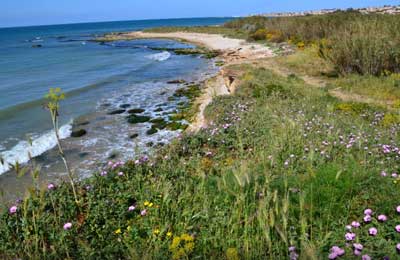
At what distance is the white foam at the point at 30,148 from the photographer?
7816 millimetres

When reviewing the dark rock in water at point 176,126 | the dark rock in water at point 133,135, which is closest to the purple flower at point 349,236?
the dark rock in water at point 176,126

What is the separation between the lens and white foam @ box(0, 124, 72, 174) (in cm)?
782

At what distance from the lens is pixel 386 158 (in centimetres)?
461

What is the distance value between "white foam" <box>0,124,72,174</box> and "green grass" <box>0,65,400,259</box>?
428 centimetres

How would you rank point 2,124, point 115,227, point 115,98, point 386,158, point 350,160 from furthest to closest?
1. point 115,98
2. point 2,124
3. point 386,158
4. point 350,160
5. point 115,227

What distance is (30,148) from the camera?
8766mm

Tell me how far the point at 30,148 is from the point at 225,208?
716 centimetres

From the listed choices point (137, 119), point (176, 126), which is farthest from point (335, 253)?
point (137, 119)

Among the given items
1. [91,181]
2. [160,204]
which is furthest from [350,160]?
[91,181]

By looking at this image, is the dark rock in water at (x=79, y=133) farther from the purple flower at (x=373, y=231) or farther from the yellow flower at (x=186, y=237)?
the purple flower at (x=373, y=231)

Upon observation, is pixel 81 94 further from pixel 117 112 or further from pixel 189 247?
pixel 189 247

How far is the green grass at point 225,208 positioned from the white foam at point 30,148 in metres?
4.28

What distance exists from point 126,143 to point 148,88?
8377 mm

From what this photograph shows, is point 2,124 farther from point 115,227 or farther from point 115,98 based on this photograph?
point 115,227
